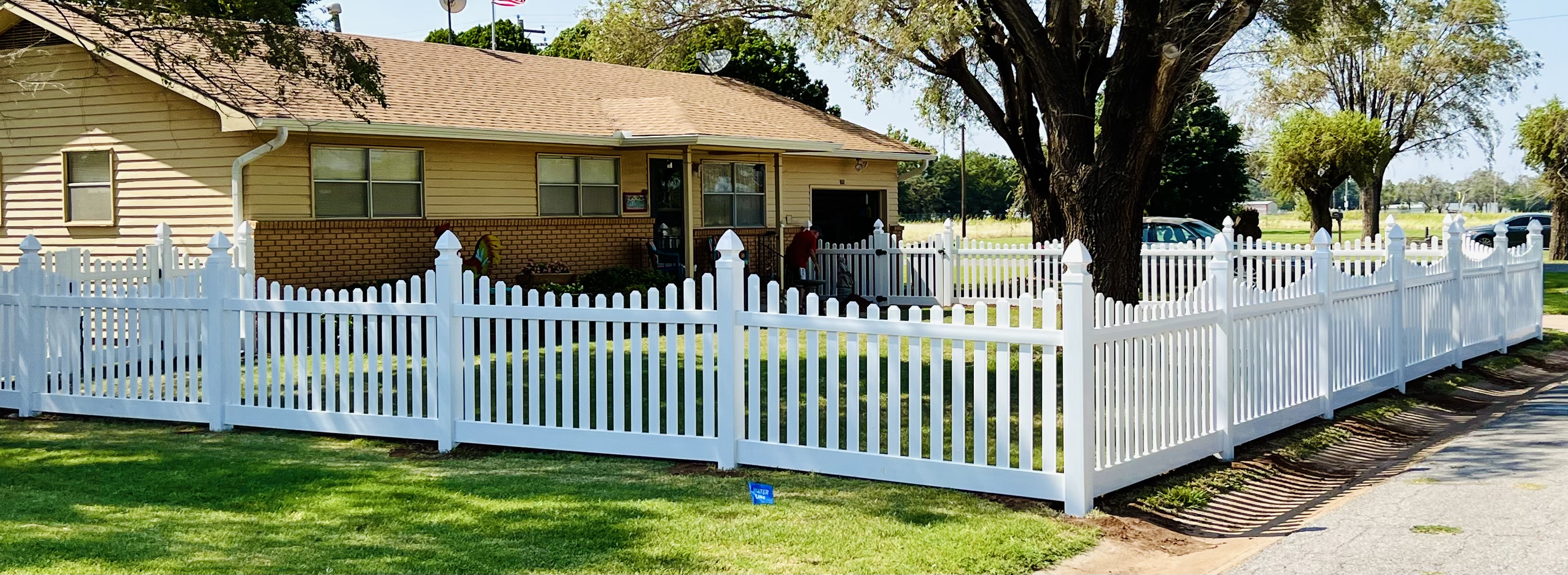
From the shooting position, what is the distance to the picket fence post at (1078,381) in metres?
7.02

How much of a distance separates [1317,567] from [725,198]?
1758 cm

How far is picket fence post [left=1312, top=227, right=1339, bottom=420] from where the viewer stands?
10250 millimetres

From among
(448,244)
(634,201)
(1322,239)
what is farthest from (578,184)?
(1322,239)

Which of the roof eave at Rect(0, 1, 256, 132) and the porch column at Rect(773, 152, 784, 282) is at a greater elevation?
the roof eave at Rect(0, 1, 256, 132)

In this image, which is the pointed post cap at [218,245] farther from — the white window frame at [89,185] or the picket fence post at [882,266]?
the picket fence post at [882,266]

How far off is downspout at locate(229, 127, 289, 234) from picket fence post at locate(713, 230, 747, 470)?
9651 mm

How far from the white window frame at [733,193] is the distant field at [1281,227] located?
25.7m

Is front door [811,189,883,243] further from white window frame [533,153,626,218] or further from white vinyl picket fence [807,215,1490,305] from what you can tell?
white window frame [533,153,626,218]

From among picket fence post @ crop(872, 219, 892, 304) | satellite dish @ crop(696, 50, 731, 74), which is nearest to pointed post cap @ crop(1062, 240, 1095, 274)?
picket fence post @ crop(872, 219, 892, 304)

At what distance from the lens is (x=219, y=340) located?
32.7 feet

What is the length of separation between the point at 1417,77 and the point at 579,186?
122 ft

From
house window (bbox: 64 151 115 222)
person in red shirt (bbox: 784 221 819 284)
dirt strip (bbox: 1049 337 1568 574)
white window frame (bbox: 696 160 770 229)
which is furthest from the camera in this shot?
white window frame (bbox: 696 160 770 229)

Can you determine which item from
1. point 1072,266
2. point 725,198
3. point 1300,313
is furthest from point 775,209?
point 1072,266

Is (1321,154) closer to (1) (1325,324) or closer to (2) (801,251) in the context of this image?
(2) (801,251)
